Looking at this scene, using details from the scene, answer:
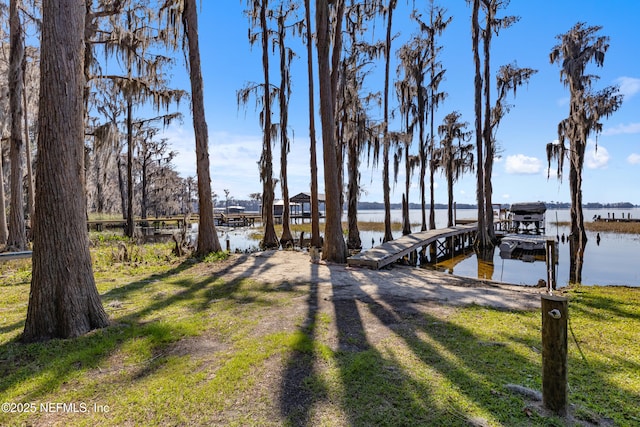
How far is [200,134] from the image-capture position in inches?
422

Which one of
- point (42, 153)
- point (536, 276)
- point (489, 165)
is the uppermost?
point (489, 165)

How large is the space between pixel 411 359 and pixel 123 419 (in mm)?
2585

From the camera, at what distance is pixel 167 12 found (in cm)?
1094

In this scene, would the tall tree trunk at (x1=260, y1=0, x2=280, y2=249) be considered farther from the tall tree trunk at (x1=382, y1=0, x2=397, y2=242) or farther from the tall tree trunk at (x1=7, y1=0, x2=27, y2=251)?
the tall tree trunk at (x1=7, y1=0, x2=27, y2=251)

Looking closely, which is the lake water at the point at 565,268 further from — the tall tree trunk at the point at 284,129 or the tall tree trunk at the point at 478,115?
the tall tree trunk at the point at 284,129

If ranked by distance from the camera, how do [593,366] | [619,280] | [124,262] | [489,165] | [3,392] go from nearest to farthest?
[3,392], [593,366], [124,262], [619,280], [489,165]

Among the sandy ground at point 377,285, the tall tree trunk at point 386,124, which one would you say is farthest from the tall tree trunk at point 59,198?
the tall tree trunk at point 386,124

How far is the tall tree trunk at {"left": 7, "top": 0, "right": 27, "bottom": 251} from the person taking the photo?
35.1ft

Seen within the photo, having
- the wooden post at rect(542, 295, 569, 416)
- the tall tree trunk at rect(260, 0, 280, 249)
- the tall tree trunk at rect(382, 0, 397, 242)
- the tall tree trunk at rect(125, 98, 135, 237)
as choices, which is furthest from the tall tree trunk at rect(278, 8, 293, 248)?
the wooden post at rect(542, 295, 569, 416)

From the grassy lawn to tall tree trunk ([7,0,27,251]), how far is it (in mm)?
8419

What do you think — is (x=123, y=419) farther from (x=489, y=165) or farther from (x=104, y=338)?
(x=489, y=165)

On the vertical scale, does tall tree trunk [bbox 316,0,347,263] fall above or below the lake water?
above

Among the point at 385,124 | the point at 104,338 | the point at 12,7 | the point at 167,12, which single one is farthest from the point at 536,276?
the point at 12,7

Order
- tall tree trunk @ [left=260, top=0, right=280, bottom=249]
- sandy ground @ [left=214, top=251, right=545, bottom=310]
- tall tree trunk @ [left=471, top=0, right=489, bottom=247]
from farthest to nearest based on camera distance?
1. tall tree trunk @ [left=471, top=0, right=489, bottom=247]
2. tall tree trunk @ [left=260, top=0, right=280, bottom=249]
3. sandy ground @ [left=214, top=251, right=545, bottom=310]
